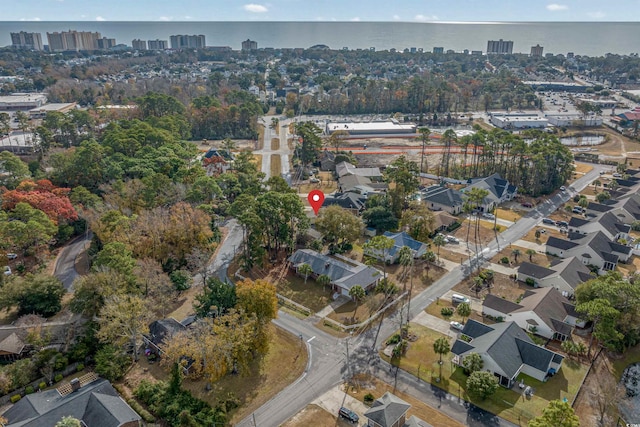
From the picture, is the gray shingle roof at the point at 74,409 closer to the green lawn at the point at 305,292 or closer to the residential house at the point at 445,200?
the green lawn at the point at 305,292

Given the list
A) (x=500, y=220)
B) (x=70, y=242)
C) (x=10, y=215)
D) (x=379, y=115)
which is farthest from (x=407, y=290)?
(x=379, y=115)

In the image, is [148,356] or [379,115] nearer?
[148,356]

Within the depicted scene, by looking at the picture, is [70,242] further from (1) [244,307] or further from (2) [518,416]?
(2) [518,416]

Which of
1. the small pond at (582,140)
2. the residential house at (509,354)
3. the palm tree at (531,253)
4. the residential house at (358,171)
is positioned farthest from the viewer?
the small pond at (582,140)

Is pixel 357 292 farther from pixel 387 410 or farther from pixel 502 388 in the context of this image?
pixel 502 388

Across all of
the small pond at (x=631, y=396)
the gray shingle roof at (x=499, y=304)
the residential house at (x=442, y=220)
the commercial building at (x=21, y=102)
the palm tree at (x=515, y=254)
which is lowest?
the small pond at (x=631, y=396)

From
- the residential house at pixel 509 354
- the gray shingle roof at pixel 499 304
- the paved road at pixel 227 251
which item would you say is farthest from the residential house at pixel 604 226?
the paved road at pixel 227 251

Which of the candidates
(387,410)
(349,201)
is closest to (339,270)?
(387,410)
